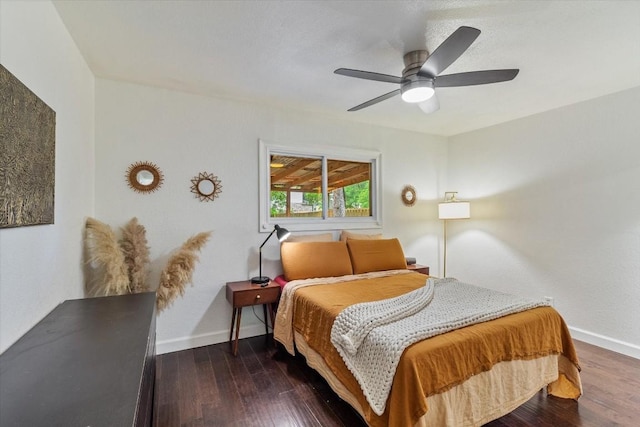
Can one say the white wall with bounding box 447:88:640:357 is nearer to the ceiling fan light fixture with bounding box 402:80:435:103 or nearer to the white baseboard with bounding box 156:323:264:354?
the ceiling fan light fixture with bounding box 402:80:435:103

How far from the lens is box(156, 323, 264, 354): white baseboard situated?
8.84 ft

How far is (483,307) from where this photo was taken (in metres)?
1.92

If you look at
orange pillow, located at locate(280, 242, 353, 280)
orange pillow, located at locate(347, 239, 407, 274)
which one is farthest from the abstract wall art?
orange pillow, located at locate(347, 239, 407, 274)

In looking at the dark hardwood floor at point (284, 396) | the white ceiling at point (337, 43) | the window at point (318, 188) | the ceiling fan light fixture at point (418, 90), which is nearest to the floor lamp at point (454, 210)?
the window at point (318, 188)

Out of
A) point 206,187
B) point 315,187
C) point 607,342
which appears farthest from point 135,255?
point 607,342

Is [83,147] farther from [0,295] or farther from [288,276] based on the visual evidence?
[288,276]

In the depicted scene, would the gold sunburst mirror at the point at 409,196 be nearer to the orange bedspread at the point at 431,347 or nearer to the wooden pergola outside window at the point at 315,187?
the wooden pergola outside window at the point at 315,187

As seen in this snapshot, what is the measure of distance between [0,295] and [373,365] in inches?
62.9

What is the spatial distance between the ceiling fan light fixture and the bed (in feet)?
4.87

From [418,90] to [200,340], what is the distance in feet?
9.42

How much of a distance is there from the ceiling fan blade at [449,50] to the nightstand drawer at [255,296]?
7.02 ft

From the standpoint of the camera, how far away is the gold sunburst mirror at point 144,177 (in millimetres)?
2602

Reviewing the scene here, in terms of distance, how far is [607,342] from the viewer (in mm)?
2803

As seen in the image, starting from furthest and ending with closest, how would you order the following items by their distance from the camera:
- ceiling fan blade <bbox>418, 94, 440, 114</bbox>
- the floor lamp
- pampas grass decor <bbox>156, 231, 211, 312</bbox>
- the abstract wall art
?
1. the floor lamp
2. pampas grass decor <bbox>156, 231, 211, 312</bbox>
3. ceiling fan blade <bbox>418, 94, 440, 114</bbox>
4. the abstract wall art
